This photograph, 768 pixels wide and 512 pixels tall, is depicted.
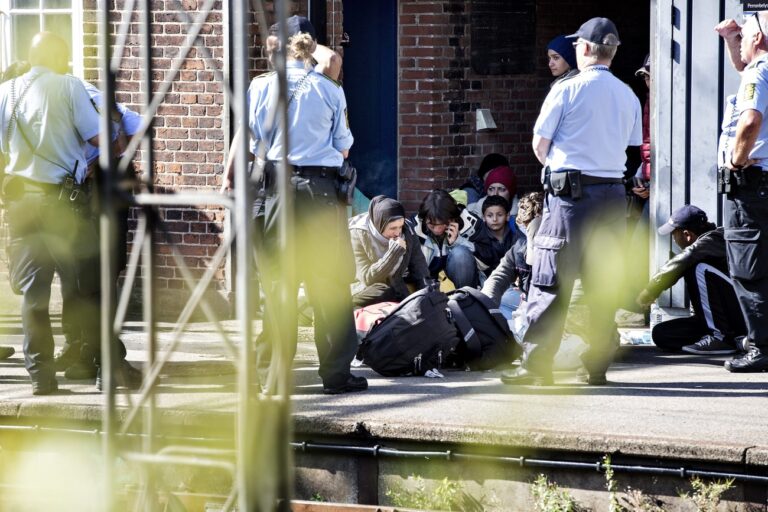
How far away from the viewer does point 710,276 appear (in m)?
8.41

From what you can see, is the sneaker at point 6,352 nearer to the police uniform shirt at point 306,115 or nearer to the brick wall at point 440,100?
the police uniform shirt at point 306,115

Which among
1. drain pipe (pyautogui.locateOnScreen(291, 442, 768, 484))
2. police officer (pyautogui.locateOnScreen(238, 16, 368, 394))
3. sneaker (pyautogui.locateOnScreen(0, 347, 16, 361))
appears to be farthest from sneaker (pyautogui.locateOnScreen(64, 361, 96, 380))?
drain pipe (pyautogui.locateOnScreen(291, 442, 768, 484))

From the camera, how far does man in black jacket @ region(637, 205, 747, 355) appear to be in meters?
8.40

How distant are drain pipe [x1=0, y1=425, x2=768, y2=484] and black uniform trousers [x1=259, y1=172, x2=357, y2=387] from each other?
2.18ft

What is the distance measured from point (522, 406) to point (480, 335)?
1199 millimetres

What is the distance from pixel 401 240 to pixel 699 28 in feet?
7.76

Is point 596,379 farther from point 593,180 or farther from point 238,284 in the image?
point 238,284

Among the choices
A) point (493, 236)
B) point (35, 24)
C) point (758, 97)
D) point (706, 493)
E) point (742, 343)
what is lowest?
point (706, 493)

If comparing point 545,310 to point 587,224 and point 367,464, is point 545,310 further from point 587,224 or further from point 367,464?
point 367,464

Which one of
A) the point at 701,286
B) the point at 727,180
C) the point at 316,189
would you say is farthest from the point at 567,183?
the point at 701,286

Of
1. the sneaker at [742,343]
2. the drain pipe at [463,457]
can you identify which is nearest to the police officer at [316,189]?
the drain pipe at [463,457]

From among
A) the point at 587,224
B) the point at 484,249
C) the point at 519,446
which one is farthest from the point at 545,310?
the point at 484,249

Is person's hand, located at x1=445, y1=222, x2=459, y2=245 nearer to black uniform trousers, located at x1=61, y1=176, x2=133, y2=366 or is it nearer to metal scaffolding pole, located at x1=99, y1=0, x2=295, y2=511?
black uniform trousers, located at x1=61, y1=176, x2=133, y2=366

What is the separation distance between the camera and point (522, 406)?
22.5 feet
